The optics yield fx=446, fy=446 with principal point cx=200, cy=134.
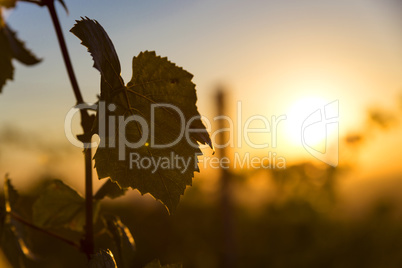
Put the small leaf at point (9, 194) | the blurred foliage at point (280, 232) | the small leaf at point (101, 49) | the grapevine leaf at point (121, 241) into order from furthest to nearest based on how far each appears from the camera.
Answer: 1. the blurred foliage at point (280, 232)
2. the small leaf at point (9, 194)
3. the grapevine leaf at point (121, 241)
4. the small leaf at point (101, 49)

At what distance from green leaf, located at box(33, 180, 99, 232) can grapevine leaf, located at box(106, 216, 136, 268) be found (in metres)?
0.11

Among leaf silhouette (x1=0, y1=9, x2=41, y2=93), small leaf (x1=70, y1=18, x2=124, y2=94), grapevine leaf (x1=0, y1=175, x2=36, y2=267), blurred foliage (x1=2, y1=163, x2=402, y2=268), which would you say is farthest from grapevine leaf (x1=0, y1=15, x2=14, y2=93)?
blurred foliage (x1=2, y1=163, x2=402, y2=268)

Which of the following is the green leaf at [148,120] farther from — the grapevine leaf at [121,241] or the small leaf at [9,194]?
the small leaf at [9,194]

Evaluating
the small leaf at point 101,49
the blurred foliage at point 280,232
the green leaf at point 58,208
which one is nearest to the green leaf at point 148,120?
the small leaf at point 101,49

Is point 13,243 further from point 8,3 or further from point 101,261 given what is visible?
point 8,3

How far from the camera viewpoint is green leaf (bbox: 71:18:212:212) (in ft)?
1.83

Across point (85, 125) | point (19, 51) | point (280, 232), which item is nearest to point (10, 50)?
point (19, 51)

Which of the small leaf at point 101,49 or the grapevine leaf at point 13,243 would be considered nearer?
the small leaf at point 101,49

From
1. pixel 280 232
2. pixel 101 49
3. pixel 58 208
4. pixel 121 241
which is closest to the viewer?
pixel 101 49

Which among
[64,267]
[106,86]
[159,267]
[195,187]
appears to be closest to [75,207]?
[159,267]

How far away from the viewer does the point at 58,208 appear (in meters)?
0.91

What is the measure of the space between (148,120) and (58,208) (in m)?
0.39

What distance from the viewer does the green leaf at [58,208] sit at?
0.90m

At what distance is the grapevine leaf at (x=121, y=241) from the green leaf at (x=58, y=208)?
11cm
